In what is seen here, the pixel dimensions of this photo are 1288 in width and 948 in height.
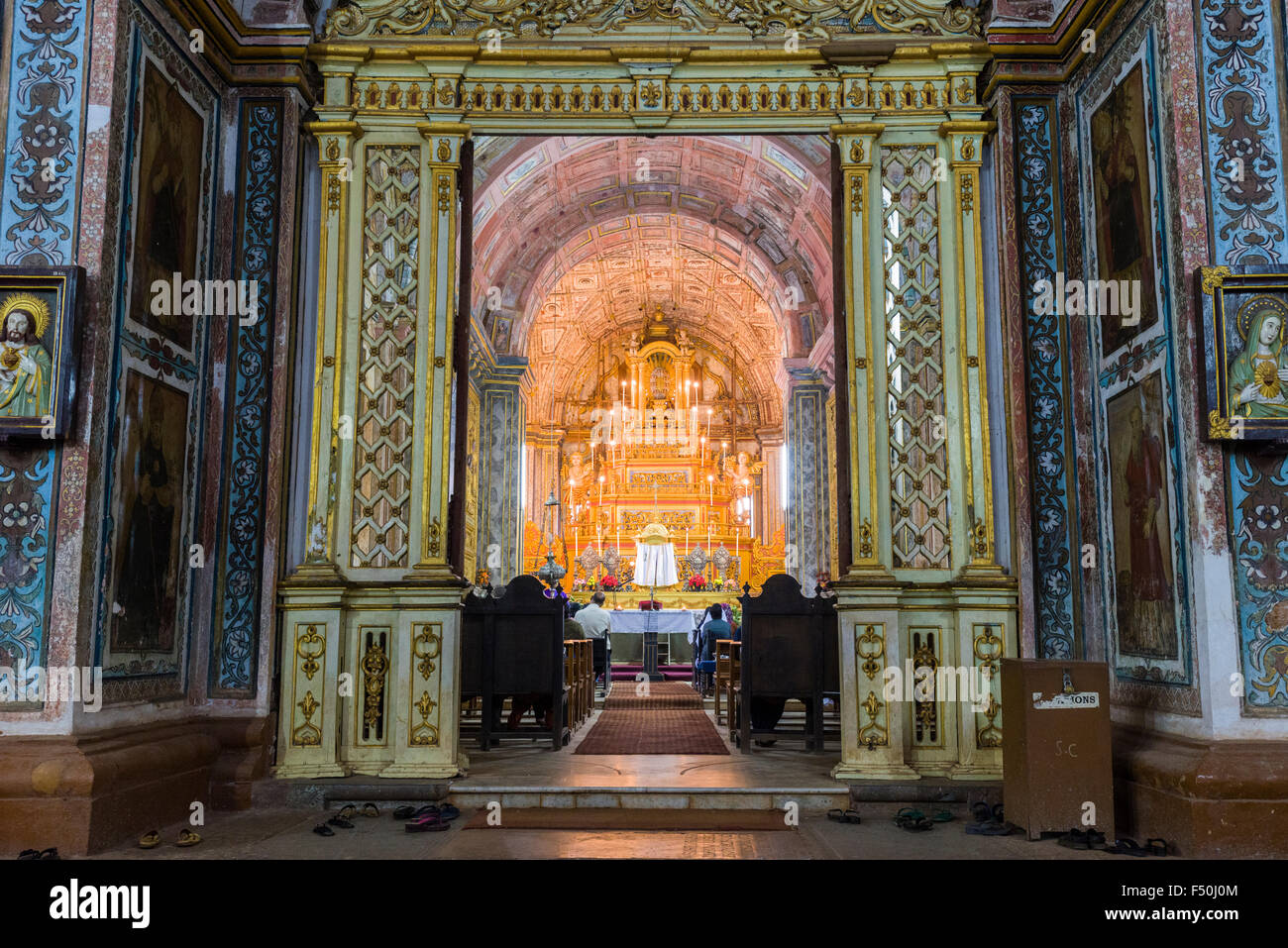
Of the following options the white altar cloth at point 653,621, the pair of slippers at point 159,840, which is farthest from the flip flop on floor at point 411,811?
the white altar cloth at point 653,621

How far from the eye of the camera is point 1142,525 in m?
5.46

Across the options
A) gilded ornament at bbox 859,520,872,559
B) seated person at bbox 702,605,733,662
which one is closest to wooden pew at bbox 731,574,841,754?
gilded ornament at bbox 859,520,872,559

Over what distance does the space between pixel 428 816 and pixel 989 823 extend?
9.57 ft

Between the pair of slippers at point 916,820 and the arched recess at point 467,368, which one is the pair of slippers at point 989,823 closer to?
the pair of slippers at point 916,820

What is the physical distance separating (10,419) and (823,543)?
13264 millimetres

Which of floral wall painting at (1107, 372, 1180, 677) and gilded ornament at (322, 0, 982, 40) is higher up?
gilded ornament at (322, 0, 982, 40)

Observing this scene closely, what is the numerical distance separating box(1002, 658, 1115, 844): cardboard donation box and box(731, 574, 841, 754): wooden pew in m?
2.87

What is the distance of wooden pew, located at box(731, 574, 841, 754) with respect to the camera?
7.87 m

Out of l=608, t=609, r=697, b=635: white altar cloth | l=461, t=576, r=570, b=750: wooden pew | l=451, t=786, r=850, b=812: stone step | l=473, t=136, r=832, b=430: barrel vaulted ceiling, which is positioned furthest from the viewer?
l=608, t=609, r=697, b=635: white altar cloth

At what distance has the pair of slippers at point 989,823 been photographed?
522 centimetres

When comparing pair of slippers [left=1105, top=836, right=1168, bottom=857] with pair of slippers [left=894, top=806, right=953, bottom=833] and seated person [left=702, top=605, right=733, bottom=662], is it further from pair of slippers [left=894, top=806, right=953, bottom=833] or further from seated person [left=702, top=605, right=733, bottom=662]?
seated person [left=702, top=605, right=733, bottom=662]

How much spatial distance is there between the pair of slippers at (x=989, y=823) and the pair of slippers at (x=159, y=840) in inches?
151

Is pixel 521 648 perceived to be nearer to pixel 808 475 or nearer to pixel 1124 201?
pixel 1124 201

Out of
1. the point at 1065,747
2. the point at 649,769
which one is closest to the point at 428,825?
the point at 649,769
